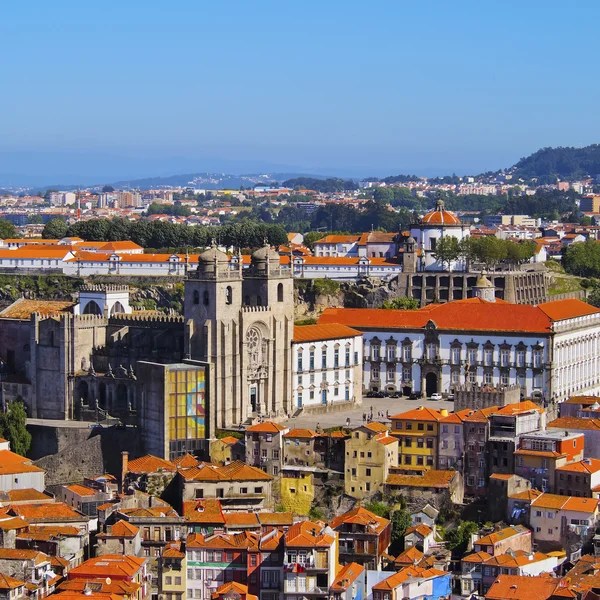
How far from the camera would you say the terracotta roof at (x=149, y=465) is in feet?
208

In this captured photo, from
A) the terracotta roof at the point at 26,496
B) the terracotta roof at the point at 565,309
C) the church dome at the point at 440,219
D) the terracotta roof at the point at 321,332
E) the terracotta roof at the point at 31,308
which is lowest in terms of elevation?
the terracotta roof at the point at 26,496

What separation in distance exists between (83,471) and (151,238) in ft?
208

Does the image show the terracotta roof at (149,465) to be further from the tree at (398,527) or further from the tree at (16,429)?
the tree at (398,527)

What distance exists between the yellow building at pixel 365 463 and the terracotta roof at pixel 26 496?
1181 centimetres

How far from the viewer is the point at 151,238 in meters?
130

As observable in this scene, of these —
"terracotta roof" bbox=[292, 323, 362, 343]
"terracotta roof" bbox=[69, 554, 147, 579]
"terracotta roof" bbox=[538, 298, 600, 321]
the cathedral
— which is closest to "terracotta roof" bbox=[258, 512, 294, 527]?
"terracotta roof" bbox=[69, 554, 147, 579]

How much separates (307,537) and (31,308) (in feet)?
94.9

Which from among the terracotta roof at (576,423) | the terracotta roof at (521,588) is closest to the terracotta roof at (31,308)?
the terracotta roof at (576,423)

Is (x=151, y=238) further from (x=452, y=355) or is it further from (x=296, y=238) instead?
(x=452, y=355)

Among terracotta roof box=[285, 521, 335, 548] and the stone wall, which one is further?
the stone wall

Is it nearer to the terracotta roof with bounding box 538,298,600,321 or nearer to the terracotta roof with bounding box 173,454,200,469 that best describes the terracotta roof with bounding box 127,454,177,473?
the terracotta roof with bounding box 173,454,200,469

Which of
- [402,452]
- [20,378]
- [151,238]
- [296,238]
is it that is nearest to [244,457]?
[402,452]

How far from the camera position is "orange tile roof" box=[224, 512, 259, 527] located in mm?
58812

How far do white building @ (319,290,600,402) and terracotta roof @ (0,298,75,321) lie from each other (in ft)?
44.2
